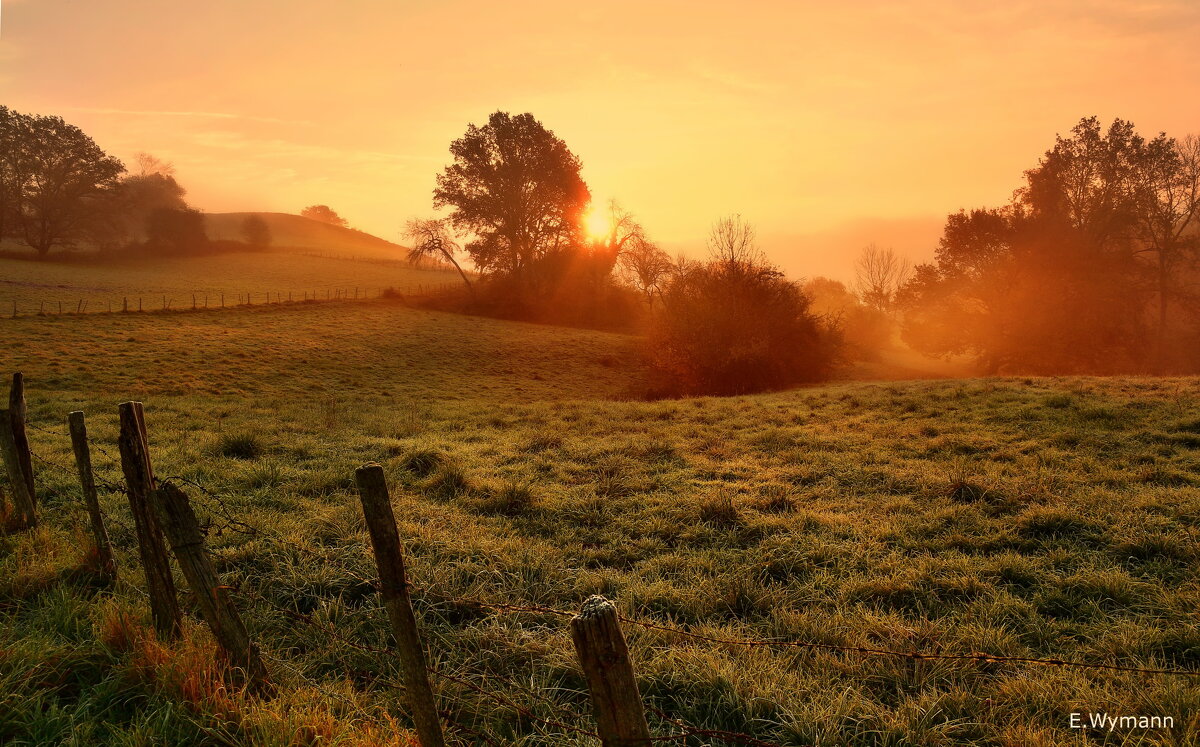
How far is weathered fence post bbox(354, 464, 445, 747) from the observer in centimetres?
282

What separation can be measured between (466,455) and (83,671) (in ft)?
25.0

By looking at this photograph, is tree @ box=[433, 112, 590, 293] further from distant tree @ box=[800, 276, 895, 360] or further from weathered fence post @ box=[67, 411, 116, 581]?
weathered fence post @ box=[67, 411, 116, 581]

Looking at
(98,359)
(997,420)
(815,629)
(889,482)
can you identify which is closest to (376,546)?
(815,629)

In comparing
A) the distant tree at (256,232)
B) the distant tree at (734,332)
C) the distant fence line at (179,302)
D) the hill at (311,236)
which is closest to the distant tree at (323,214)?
the hill at (311,236)

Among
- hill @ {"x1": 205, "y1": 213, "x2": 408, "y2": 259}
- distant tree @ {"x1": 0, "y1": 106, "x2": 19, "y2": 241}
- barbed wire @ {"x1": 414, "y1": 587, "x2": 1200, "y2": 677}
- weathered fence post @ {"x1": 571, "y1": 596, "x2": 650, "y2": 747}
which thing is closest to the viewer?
weathered fence post @ {"x1": 571, "y1": 596, "x2": 650, "y2": 747}

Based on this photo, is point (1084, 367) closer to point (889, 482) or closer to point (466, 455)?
point (889, 482)

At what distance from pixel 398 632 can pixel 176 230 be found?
85.0 metres

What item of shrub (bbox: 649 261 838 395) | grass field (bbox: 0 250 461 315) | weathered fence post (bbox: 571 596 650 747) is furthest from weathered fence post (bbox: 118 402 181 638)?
grass field (bbox: 0 250 461 315)

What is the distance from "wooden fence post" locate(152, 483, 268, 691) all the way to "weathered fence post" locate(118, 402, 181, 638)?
59 cm

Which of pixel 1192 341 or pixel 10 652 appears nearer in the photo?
pixel 10 652

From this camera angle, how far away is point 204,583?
3555mm

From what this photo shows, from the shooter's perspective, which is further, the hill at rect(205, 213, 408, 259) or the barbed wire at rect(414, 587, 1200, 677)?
the hill at rect(205, 213, 408, 259)

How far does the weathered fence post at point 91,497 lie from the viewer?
5109 millimetres

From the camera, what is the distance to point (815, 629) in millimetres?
4914
